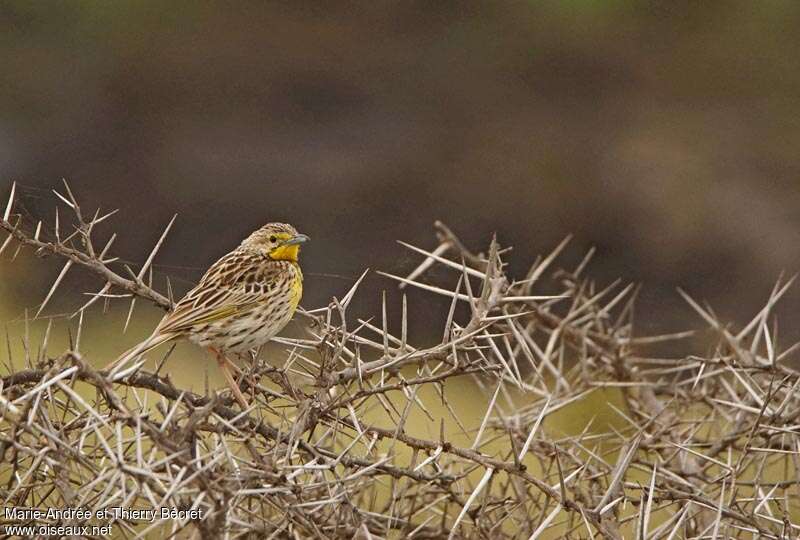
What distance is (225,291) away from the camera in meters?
3.62

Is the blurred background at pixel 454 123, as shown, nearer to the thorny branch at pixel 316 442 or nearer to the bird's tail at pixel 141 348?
the thorny branch at pixel 316 442

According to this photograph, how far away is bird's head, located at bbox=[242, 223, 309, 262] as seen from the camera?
A: 12.5 ft

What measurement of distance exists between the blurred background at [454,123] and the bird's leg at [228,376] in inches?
122

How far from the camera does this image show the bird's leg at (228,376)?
10.1ft

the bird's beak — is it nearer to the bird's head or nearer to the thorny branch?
the bird's head

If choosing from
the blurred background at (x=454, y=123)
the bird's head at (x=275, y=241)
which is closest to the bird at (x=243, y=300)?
the bird's head at (x=275, y=241)

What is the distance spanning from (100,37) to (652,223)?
5387 millimetres

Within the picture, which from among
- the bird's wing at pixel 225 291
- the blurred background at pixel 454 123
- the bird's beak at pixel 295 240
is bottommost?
the blurred background at pixel 454 123

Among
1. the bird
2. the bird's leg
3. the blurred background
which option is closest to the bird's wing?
the bird

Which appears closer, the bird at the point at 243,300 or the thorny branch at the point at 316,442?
the thorny branch at the point at 316,442

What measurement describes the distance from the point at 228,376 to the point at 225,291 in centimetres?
37

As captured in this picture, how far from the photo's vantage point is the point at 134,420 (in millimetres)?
2328

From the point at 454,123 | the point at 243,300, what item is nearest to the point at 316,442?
the point at 243,300

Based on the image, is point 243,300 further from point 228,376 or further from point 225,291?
point 228,376
